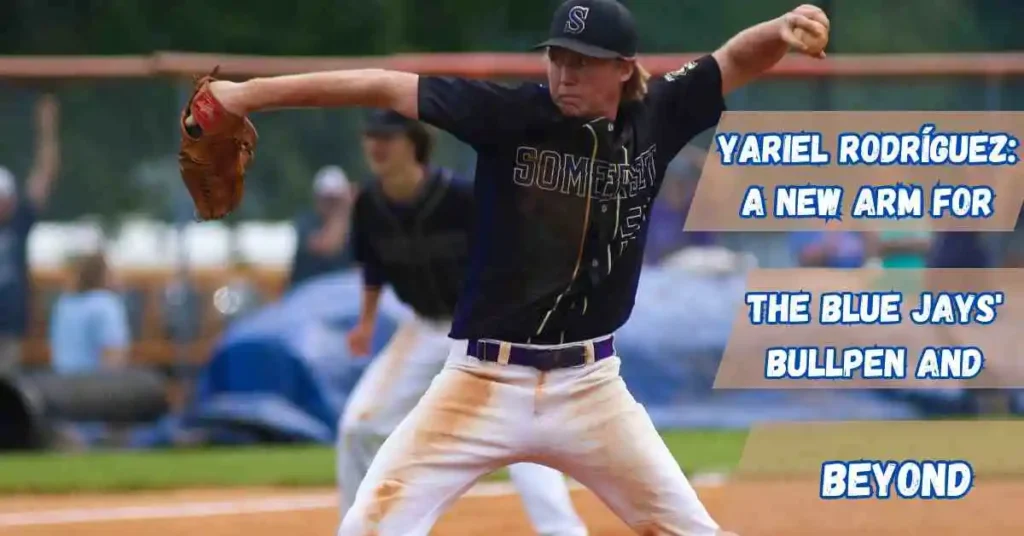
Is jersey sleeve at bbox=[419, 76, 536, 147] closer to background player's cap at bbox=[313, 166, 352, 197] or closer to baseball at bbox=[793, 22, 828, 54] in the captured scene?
baseball at bbox=[793, 22, 828, 54]

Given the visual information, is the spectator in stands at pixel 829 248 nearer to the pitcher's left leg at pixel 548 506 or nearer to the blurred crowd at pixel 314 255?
the blurred crowd at pixel 314 255

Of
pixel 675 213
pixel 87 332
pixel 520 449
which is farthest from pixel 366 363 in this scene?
pixel 520 449

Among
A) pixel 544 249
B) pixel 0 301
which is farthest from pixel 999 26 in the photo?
pixel 544 249

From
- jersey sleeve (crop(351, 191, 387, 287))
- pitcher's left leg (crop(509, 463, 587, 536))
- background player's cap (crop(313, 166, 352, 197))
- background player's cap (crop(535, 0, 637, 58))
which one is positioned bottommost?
pitcher's left leg (crop(509, 463, 587, 536))

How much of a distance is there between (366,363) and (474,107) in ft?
23.6

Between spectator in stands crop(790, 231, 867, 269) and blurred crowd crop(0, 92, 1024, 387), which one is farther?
blurred crowd crop(0, 92, 1024, 387)

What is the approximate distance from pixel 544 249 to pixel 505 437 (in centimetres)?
54

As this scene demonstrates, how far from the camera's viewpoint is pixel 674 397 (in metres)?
12.4

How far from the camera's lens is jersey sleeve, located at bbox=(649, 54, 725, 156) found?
17.3 ft

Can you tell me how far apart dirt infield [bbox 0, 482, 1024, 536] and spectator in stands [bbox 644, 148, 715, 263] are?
3435 millimetres

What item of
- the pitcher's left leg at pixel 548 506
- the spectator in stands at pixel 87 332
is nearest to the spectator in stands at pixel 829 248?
the spectator in stands at pixel 87 332

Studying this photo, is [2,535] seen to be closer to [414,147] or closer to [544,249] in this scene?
[414,147]

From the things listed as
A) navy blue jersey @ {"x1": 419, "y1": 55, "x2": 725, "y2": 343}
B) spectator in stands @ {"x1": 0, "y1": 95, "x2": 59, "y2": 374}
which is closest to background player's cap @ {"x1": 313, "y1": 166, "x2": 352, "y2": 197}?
spectator in stands @ {"x1": 0, "y1": 95, "x2": 59, "y2": 374}

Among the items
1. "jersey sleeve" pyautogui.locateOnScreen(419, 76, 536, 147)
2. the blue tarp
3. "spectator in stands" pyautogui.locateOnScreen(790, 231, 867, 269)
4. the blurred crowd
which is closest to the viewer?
"jersey sleeve" pyautogui.locateOnScreen(419, 76, 536, 147)
